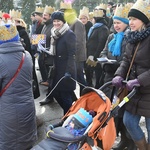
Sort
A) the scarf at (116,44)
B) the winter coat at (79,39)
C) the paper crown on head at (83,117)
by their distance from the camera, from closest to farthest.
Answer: the paper crown on head at (83,117)
the scarf at (116,44)
the winter coat at (79,39)

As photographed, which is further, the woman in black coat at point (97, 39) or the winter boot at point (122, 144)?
the woman in black coat at point (97, 39)

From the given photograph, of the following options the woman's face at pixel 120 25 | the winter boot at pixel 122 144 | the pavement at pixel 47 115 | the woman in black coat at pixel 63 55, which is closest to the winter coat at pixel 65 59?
the woman in black coat at pixel 63 55

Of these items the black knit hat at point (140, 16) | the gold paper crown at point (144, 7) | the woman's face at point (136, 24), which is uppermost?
the gold paper crown at point (144, 7)

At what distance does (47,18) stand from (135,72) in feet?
10.9

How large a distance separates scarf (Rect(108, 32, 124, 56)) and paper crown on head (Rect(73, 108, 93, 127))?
120cm

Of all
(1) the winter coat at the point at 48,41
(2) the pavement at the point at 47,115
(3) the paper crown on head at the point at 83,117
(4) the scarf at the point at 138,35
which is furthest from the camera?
(1) the winter coat at the point at 48,41

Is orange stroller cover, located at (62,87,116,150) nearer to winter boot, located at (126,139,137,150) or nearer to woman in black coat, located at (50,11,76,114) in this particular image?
winter boot, located at (126,139,137,150)

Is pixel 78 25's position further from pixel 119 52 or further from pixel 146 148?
pixel 146 148

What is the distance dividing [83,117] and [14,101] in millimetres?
778

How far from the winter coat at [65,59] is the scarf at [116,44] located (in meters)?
0.74

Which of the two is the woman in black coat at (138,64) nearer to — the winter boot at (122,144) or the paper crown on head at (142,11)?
the paper crown on head at (142,11)

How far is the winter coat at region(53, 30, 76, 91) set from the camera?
395 centimetres

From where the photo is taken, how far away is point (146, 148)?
3033 mm

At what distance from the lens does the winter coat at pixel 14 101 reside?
8.70 feet
